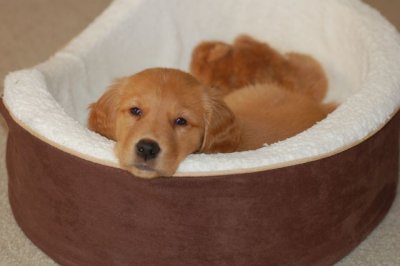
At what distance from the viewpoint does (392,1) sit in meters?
4.38

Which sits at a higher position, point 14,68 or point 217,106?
point 217,106

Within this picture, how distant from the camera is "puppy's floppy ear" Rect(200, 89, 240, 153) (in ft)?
7.14

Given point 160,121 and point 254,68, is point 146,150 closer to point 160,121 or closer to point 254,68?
point 160,121

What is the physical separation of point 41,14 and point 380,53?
233cm

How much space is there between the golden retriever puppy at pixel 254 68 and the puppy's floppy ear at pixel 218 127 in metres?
0.96

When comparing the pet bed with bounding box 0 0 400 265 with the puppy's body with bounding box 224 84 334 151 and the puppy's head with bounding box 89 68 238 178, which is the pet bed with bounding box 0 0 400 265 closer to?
the puppy's head with bounding box 89 68 238 178

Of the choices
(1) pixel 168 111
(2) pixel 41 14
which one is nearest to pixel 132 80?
(1) pixel 168 111

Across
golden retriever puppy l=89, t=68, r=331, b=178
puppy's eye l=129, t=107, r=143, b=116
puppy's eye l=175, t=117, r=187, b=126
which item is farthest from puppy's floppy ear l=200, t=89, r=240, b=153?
puppy's eye l=129, t=107, r=143, b=116

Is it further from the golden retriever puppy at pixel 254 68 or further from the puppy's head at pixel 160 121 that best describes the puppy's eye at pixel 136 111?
the golden retriever puppy at pixel 254 68

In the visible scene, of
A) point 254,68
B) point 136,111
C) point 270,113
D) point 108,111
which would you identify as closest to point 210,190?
point 136,111

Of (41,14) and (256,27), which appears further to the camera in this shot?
(41,14)

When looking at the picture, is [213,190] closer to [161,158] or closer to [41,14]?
[161,158]

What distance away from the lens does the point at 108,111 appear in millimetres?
2221

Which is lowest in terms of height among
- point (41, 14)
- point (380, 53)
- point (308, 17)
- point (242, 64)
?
point (41, 14)
